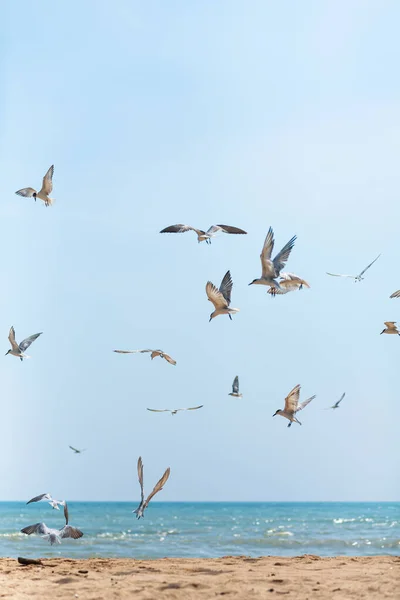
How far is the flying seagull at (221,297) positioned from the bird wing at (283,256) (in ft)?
2.66

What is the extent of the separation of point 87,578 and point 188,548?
398 inches

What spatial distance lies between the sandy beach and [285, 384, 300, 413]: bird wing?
1.81 m

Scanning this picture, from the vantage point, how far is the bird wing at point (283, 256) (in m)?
9.05

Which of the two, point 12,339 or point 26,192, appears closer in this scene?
point 26,192

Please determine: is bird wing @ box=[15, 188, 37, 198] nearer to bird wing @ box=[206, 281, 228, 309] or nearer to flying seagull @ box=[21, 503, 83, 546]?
bird wing @ box=[206, 281, 228, 309]

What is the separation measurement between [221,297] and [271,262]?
865 millimetres

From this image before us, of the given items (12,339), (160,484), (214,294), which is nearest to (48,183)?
(12,339)

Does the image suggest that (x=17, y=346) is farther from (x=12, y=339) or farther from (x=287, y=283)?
(x=287, y=283)

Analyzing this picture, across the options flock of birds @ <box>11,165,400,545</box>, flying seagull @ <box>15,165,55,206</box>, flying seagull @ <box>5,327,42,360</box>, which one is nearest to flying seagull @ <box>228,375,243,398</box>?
flock of birds @ <box>11,165,400,545</box>

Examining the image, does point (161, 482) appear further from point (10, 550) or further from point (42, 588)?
point (10, 550)

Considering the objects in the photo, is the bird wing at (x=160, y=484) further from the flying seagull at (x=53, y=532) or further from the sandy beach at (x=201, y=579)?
the flying seagull at (x=53, y=532)

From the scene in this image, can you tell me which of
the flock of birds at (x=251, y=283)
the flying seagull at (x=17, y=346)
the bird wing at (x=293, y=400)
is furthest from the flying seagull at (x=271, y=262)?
the flying seagull at (x=17, y=346)

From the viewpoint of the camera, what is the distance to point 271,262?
895 centimetres

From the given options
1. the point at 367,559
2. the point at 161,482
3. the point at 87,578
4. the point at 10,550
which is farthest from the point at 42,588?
the point at 10,550
